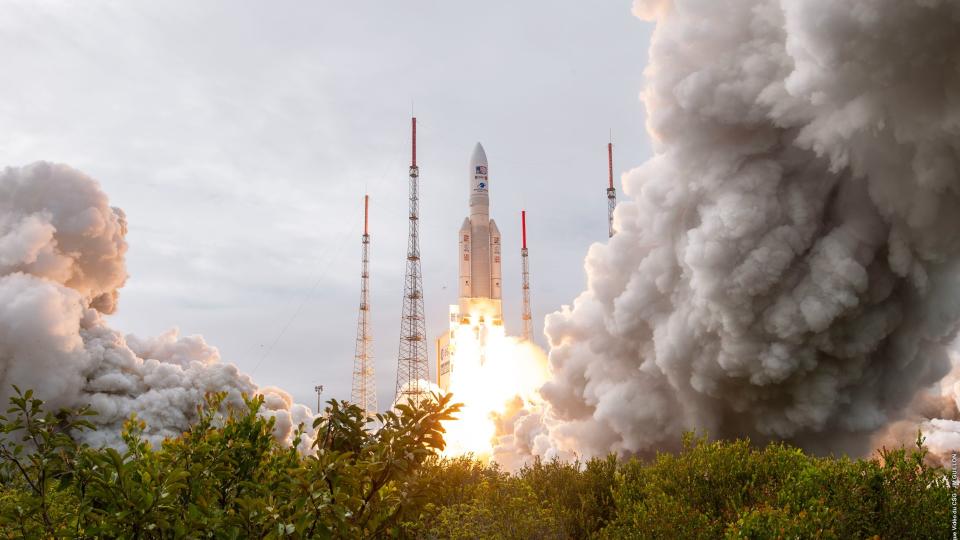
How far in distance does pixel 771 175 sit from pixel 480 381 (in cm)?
2522

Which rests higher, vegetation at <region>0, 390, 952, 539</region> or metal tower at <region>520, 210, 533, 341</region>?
metal tower at <region>520, 210, 533, 341</region>

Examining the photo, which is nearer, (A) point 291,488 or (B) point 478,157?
(A) point 291,488

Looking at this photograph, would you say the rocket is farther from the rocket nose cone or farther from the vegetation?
the vegetation

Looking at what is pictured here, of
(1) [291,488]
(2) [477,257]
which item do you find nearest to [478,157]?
(2) [477,257]

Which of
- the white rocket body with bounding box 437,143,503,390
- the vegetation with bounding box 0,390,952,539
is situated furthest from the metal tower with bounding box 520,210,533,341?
the vegetation with bounding box 0,390,952,539

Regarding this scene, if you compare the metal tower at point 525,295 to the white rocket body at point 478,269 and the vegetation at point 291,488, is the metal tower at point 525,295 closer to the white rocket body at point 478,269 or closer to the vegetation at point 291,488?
the white rocket body at point 478,269

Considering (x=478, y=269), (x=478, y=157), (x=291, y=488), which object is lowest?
(x=291, y=488)

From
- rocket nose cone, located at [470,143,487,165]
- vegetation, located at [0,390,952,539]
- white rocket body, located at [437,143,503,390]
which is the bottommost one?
vegetation, located at [0,390,952,539]

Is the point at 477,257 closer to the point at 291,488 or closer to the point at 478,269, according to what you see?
the point at 478,269

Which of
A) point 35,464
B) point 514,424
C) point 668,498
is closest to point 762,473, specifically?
point 668,498

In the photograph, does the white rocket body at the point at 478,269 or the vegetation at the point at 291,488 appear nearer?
the vegetation at the point at 291,488

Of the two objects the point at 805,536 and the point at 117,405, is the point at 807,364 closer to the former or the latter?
the point at 805,536

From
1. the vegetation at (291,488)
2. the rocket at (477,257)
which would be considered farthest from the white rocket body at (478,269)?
the vegetation at (291,488)

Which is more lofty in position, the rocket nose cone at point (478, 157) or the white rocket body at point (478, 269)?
the rocket nose cone at point (478, 157)
